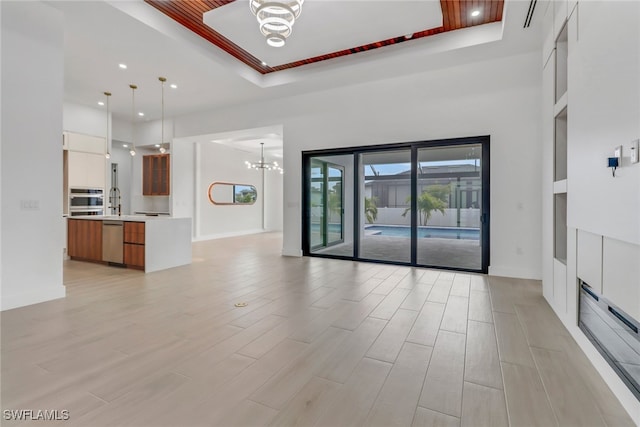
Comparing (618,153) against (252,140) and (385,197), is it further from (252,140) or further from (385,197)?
(252,140)

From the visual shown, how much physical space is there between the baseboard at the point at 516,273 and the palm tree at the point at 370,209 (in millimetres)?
2311

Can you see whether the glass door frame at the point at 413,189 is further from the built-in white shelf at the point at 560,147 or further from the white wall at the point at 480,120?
the built-in white shelf at the point at 560,147

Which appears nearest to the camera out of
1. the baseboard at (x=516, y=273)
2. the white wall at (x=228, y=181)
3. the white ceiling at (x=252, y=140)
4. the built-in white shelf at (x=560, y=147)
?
the built-in white shelf at (x=560, y=147)

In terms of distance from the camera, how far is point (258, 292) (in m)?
3.99

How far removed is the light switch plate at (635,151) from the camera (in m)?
1.55

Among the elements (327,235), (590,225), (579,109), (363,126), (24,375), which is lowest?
(24,375)

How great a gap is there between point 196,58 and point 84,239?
4254 millimetres

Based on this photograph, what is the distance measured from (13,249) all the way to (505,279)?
21.4ft

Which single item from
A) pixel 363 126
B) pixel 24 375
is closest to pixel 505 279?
pixel 363 126

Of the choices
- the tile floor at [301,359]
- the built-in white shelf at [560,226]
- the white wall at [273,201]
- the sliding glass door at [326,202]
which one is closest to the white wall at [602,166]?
the built-in white shelf at [560,226]

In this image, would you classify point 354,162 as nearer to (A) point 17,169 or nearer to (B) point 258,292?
(B) point 258,292

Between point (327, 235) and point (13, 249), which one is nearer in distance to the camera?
point (13, 249)

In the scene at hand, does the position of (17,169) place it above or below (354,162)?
below

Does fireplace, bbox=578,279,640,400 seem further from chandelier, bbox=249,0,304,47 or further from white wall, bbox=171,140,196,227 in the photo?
white wall, bbox=171,140,196,227
